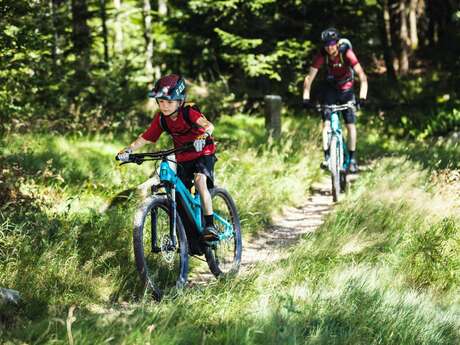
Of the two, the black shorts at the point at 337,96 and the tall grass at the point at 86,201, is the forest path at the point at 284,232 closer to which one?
the tall grass at the point at 86,201

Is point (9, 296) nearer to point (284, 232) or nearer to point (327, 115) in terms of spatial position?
point (284, 232)

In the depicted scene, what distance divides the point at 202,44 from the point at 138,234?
13055 mm

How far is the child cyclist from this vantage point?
19.4 ft

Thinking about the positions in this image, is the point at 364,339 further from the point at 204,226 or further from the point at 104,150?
the point at 104,150

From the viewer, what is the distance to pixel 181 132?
20.6ft

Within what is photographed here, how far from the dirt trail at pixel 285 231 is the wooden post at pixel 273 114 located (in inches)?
80.7

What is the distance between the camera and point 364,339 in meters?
4.89

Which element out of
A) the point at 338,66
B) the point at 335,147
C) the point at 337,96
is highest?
the point at 338,66

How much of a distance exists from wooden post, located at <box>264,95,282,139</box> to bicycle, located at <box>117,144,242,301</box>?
6607 mm

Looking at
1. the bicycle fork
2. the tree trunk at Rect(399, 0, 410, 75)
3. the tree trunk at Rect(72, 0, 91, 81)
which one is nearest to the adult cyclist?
the bicycle fork

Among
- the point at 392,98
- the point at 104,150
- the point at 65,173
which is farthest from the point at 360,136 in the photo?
the point at 65,173

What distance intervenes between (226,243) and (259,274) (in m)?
1.29

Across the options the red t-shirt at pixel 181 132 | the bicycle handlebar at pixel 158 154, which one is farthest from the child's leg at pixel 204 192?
the bicycle handlebar at pixel 158 154

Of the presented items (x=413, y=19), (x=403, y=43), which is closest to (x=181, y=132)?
(x=403, y=43)
